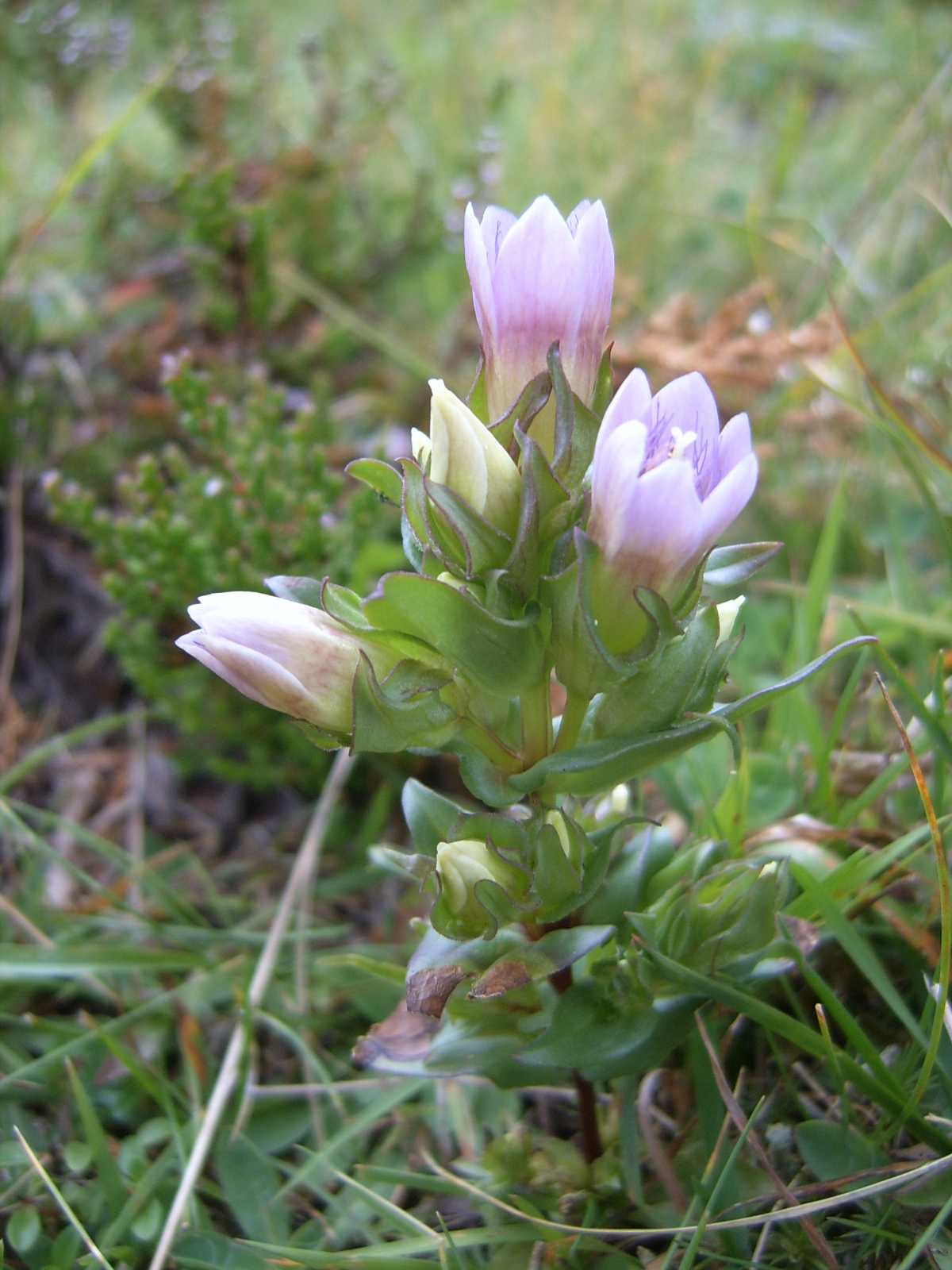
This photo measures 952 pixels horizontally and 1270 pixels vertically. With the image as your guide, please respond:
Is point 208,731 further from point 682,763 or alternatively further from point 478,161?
point 478,161

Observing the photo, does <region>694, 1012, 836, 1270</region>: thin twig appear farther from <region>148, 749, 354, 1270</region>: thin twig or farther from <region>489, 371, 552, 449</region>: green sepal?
<region>489, 371, 552, 449</region>: green sepal

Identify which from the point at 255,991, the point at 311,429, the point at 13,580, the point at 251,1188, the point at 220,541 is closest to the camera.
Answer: the point at 251,1188

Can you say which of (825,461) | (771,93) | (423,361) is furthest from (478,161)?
(771,93)

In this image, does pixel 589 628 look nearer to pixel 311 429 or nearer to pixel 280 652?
pixel 280 652

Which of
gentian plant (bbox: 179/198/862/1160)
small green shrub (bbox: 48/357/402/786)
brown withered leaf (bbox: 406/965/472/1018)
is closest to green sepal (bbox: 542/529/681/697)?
gentian plant (bbox: 179/198/862/1160)

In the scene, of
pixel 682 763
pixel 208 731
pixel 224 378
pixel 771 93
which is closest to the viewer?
pixel 682 763

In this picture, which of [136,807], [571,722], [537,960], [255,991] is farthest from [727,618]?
[136,807]
